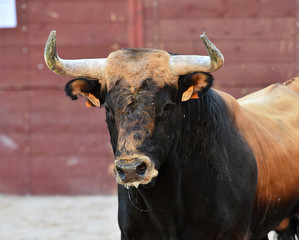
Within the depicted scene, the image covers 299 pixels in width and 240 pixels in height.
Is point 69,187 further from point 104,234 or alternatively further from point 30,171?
point 104,234

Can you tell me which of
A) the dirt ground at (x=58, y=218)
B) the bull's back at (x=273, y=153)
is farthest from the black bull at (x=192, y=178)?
the dirt ground at (x=58, y=218)

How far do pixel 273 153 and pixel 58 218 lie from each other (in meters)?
3.73

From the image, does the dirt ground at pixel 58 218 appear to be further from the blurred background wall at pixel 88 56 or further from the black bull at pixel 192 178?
the black bull at pixel 192 178

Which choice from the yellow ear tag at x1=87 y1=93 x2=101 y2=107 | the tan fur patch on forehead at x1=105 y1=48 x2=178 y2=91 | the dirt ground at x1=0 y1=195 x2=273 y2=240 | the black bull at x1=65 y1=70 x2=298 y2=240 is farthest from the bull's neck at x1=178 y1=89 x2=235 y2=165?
the dirt ground at x1=0 y1=195 x2=273 y2=240

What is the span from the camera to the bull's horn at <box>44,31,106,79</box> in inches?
141

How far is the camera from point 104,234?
660 cm

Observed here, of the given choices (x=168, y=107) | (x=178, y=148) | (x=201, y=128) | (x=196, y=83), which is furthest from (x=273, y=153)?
(x=168, y=107)

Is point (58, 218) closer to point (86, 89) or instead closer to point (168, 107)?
point (86, 89)

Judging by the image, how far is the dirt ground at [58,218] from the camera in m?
6.64

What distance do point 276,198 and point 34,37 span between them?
5371 mm

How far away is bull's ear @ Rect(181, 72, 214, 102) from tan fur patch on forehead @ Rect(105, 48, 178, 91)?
0.20 feet

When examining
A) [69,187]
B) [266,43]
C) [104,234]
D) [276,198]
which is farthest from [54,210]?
[276,198]

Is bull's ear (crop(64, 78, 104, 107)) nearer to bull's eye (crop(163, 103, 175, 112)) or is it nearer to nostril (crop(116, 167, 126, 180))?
bull's eye (crop(163, 103, 175, 112))

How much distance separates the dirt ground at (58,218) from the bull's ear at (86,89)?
9.61 ft
